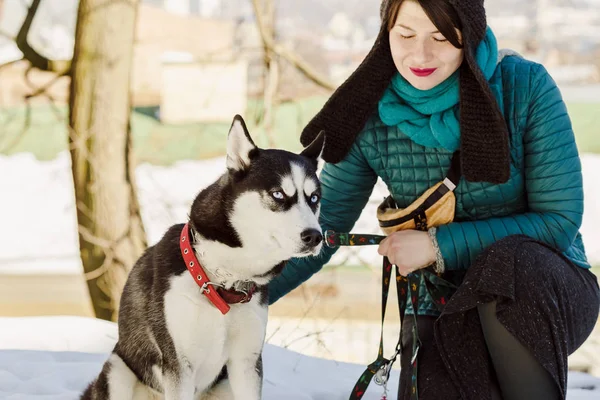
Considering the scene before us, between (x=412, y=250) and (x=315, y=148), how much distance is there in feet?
1.36

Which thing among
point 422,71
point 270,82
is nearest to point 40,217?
point 270,82

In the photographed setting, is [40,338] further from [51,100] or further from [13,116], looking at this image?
[13,116]

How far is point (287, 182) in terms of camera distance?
195 centimetres

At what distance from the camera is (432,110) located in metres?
2.11

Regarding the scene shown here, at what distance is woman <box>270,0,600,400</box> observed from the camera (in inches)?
75.4

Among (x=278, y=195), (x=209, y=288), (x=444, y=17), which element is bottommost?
(x=209, y=288)

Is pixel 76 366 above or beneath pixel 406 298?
Result: beneath

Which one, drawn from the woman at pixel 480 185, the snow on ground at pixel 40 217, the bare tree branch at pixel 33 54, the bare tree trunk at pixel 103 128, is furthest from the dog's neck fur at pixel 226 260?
the snow on ground at pixel 40 217

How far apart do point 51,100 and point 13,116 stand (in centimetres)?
81

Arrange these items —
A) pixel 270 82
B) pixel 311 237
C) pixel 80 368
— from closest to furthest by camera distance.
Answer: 1. pixel 311 237
2. pixel 80 368
3. pixel 270 82

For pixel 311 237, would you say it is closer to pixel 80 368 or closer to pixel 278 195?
pixel 278 195

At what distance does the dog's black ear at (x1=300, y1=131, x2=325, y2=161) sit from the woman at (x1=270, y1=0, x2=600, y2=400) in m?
0.13

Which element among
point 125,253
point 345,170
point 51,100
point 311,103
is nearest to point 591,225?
point 311,103

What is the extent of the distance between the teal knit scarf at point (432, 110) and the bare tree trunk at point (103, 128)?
301cm
